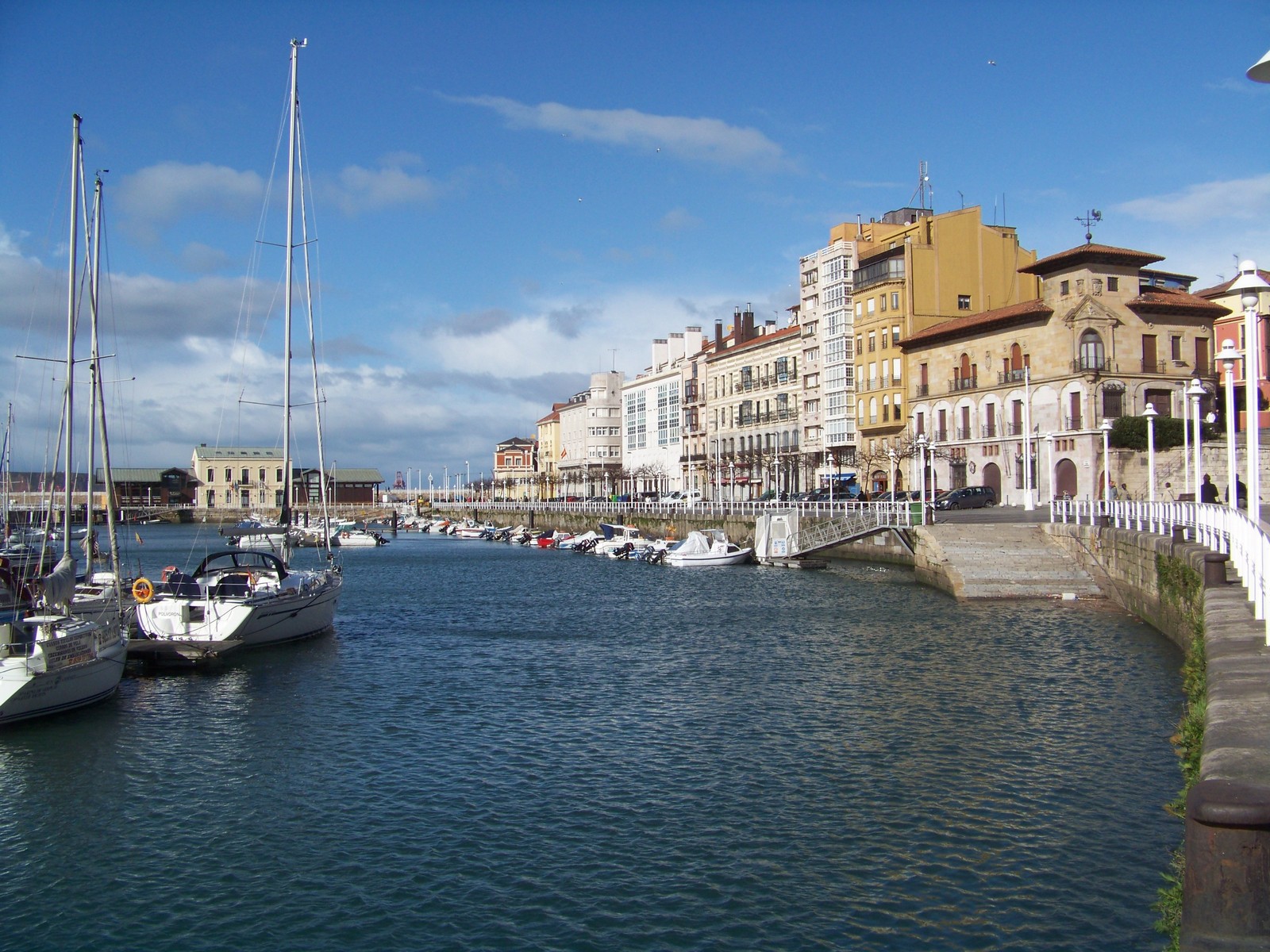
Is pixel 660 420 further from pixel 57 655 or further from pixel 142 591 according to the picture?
pixel 57 655

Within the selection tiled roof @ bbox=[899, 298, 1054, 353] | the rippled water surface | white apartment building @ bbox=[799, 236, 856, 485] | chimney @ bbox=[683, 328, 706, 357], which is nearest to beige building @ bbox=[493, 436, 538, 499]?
chimney @ bbox=[683, 328, 706, 357]

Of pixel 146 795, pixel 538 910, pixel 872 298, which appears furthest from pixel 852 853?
pixel 872 298

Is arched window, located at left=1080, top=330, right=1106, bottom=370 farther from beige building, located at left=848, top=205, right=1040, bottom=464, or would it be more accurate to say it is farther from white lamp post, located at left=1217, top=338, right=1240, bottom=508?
white lamp post, located at left=1217, top=338, right=1240, bottom=508

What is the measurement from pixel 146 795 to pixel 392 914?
6.88m

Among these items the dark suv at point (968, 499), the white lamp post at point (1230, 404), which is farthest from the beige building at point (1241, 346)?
the white lamp post at point (1230, 404)

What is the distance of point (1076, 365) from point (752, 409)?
40114mm

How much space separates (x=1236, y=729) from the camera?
11016 mm

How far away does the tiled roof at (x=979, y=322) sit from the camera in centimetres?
6638

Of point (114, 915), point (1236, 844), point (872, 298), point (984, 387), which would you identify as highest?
point (872, 298)

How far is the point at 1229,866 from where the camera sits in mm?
8180

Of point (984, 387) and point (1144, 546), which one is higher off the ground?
point (984, 387)

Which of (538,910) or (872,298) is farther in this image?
(872,298)

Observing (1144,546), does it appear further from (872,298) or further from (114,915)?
(872,298)

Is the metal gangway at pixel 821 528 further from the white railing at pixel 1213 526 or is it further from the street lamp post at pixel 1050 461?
the street lamp post at pixel 1050 461
